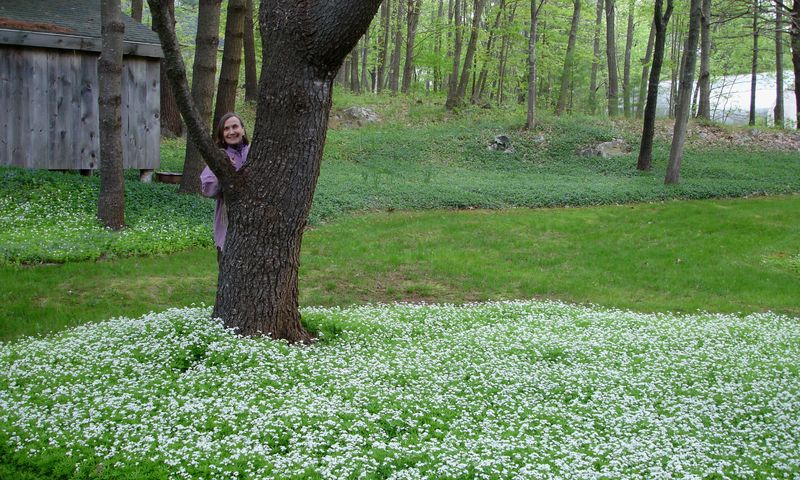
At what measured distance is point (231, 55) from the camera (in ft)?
50.3

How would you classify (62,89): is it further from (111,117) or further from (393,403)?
(393,403)

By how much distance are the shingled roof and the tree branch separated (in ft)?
34.7

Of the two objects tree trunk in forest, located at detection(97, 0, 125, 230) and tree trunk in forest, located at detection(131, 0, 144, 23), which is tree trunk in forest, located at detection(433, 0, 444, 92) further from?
tree trunk in forest, located at detection(97, 0, 125, 230)

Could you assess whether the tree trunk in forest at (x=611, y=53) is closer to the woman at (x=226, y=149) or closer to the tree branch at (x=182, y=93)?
the woman at (x=226, y=149)

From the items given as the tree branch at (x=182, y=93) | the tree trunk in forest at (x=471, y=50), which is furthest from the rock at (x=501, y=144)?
the tree branch at (x=182, y=93)

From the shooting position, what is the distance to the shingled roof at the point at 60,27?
48.9 ft

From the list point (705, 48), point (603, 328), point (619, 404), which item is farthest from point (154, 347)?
point (705, 48)

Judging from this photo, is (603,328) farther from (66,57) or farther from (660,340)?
(66,57)

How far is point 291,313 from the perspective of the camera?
709cm

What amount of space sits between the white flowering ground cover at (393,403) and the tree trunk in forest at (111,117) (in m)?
5.52

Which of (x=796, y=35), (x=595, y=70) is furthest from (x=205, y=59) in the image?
(x=595, y=70)

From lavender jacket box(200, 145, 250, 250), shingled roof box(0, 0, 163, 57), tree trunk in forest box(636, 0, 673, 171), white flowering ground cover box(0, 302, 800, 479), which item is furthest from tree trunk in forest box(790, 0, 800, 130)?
shingled roof box(0, 0, 163, 57)

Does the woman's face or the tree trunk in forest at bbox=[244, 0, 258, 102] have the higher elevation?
the tree trunk in forest at bbox=[244, 0, 258, 102]

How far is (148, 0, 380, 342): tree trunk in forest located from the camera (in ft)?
21.6
